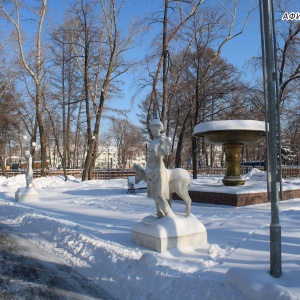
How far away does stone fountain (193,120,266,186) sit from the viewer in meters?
11.1

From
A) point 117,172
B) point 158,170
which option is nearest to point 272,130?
point 158,170

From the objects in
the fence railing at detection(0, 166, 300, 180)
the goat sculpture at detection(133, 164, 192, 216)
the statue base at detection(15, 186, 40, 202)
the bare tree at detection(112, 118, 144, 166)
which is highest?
the bare tree at detection(112, 118, 144, 166)

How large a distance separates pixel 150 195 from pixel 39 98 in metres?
20.8

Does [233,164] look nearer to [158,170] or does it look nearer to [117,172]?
[158,170]

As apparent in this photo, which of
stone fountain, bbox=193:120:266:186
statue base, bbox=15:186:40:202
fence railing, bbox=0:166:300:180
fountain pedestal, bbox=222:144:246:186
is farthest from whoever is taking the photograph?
fence railing, bbox=0:166:300:180

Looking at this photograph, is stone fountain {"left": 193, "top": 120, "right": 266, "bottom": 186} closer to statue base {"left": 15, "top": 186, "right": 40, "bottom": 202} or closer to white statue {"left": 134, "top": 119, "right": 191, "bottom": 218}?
white statue {"left": 134, "top": 119, "right": 191, "bottom": 218}

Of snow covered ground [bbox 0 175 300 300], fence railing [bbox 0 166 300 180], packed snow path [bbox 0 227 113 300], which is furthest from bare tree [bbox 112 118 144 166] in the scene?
packed snow path [bbox 0 227 113 300]

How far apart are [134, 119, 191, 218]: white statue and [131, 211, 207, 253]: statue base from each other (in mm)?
207

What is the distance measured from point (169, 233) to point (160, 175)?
3.01 feet

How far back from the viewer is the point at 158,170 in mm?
5418

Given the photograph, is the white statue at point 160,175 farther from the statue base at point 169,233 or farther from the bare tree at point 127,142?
the bare tree at point 127,142

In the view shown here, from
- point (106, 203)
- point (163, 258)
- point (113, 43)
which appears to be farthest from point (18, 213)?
point (113, 43)

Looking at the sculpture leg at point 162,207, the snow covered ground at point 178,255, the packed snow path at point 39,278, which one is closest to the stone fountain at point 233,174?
the snow covered ground at point 178,255

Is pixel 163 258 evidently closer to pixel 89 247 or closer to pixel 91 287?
pixel 91 287
